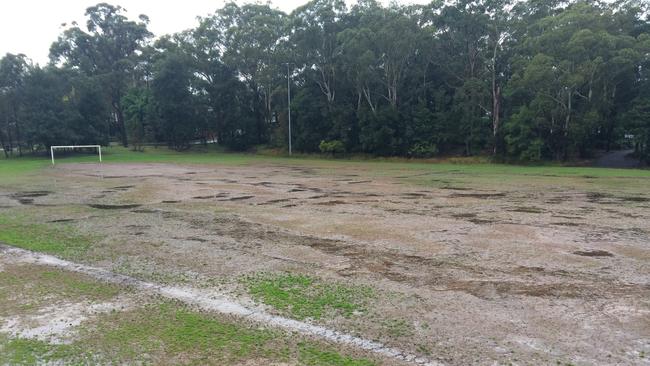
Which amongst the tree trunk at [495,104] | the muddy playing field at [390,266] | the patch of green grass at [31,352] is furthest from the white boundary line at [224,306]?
the tree trunk at [495,104]

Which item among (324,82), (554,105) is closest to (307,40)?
(324,82)

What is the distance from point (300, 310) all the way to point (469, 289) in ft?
6.79

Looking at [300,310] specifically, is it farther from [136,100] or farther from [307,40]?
[136,100]

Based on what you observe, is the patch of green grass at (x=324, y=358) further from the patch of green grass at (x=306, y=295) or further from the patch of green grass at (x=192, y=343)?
the patch of green grass at (x=306, y=295)

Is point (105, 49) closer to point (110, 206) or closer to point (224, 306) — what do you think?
point (110, 206)

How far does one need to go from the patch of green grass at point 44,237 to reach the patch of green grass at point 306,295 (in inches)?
139

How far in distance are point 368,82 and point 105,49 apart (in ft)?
123

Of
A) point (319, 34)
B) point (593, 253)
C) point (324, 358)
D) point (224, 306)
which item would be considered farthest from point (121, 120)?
point (324, 358)

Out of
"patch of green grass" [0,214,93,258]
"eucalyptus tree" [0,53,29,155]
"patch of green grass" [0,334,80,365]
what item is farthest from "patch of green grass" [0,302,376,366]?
"eucalyptus tree" [0,53,29,155]

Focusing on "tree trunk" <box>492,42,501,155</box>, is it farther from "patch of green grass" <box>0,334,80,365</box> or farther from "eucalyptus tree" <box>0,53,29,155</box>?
"eucalyptus tree" <box>0,53,29,155</box>

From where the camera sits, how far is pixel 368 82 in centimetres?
3781

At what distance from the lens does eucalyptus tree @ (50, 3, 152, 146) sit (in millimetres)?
54500

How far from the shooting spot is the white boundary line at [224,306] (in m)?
3.67

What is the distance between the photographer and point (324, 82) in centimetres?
4194
